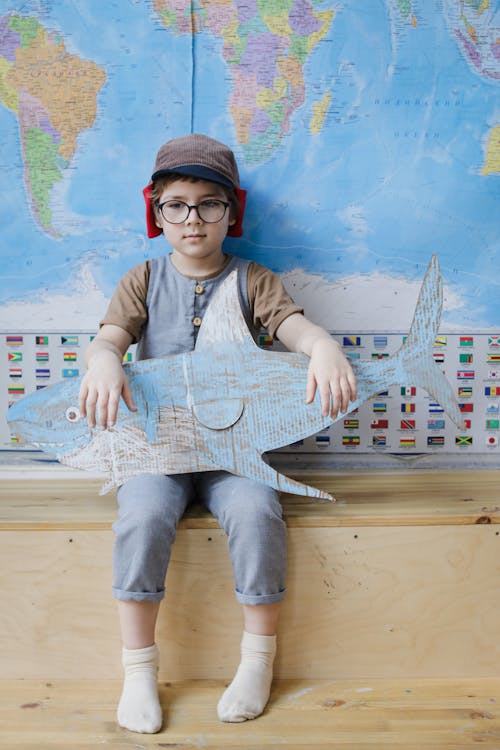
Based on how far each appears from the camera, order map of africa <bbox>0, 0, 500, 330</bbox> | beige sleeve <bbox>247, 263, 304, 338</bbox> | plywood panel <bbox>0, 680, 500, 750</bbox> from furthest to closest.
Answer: map of africa <bbox>0, 0, 500, 330</bbox> < beige sleeve <bbox>247, 263, 304, 338</bbox> < plywood panel <bbox>0, 680, 500, 750</bbox>

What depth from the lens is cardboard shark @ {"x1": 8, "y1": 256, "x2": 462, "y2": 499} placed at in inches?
41.3

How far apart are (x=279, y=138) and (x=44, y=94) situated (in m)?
0.47

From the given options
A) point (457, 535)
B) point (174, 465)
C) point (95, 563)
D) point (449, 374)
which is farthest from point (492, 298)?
point (95, 563)

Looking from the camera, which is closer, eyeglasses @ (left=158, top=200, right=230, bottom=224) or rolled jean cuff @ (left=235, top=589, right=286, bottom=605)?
rolled jean cuff @ (left=235, top=589, right=286, bottom=605)

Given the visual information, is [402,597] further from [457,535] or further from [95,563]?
[95,563]

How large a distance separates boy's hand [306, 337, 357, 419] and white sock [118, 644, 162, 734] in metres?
0.44

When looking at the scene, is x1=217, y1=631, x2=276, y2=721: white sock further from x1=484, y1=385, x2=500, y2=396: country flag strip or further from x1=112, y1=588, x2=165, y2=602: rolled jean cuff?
x1=484, y1=385, x2=500, y2=396: country flag strip

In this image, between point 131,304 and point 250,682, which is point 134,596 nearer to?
point 250,682

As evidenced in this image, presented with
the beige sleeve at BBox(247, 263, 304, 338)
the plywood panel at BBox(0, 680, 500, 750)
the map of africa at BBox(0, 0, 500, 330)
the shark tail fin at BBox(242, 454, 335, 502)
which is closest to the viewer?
the plywood panel at BBox(0, 680, 500, 750)

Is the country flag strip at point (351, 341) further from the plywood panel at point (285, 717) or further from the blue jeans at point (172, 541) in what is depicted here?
the plywood panel at point (285, 717)

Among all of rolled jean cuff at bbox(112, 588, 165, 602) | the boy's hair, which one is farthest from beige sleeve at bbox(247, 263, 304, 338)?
rolled jean cuff at bbox(112, 588, 165, 602)

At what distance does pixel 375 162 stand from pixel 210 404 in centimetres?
62

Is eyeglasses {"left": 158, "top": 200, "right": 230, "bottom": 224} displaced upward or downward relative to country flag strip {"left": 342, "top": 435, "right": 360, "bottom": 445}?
upward

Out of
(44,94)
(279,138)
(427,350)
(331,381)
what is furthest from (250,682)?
(44,94)
